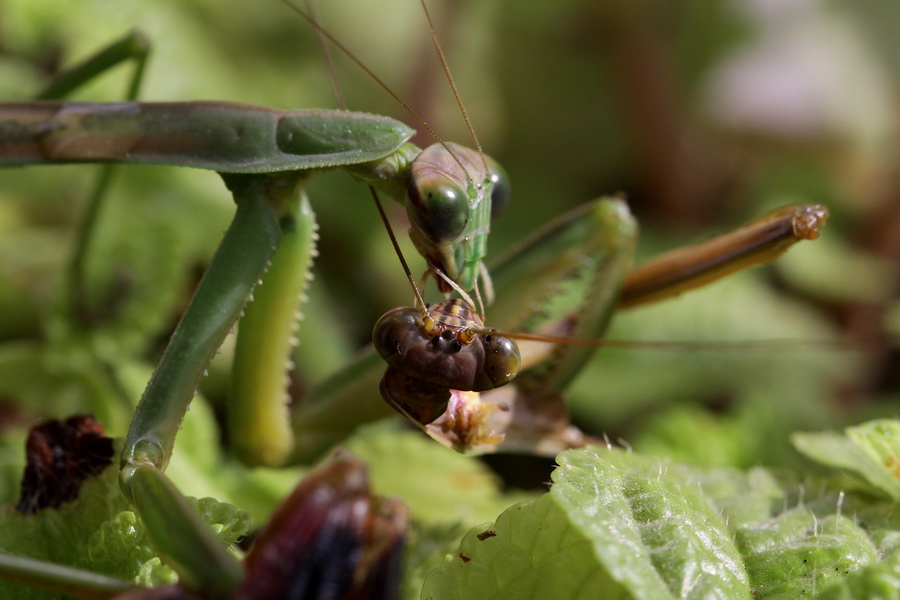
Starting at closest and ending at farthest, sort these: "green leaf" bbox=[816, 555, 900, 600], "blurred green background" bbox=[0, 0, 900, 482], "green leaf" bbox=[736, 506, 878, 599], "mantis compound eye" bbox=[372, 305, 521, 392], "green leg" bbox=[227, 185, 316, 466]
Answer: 1. "green leaf" bbox=[816, 555, 900, 600]
2. "green leaf" bbox=[736, 506, 878, 599]
3. "mantis compound eye" bbox=[372, 305, 521, 392]
4. "green leg" bbox=[227, 185, 316, 466]
5. "blurred green background" bbox=[0, 0, 900, 482]

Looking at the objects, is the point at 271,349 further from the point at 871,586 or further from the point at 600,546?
the point at 871,586

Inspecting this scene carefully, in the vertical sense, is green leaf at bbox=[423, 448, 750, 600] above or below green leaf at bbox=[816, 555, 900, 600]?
below

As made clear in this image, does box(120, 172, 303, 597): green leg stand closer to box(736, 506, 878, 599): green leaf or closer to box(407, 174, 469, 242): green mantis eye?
box(407, 174, 469, 242): green mantis eye

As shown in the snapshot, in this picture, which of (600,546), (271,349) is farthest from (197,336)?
(600,546)

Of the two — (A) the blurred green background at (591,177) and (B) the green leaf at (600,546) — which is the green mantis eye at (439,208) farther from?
(A) the blurred green background at (591,177)

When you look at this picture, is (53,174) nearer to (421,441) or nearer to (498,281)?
(421,441)

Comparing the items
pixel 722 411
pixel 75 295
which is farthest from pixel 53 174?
pixel 722 411

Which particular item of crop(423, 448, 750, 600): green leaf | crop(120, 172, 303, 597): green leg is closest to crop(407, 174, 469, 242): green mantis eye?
crop(120, 172, 303, 597): green leg
